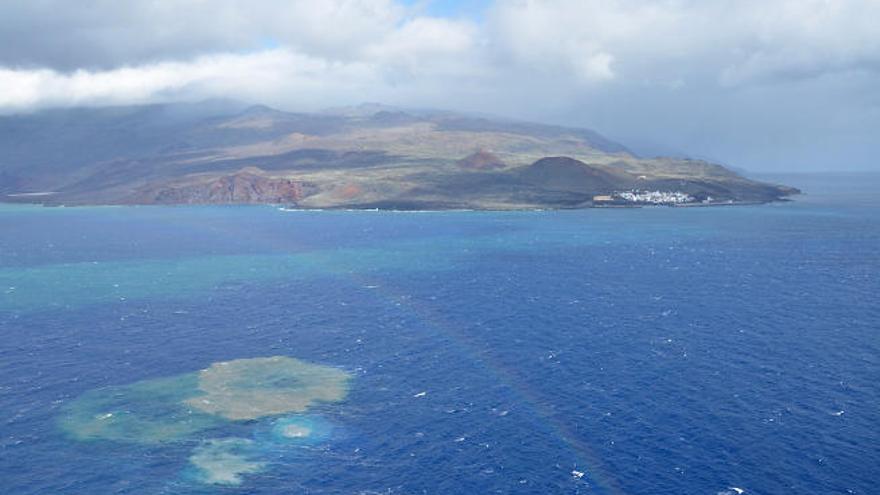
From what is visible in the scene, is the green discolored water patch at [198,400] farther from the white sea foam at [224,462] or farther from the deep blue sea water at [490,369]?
the white sea foam at [224,462]

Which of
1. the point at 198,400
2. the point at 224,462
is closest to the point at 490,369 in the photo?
the point at 198,400

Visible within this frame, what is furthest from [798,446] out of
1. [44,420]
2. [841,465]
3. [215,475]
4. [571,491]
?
[44,420]

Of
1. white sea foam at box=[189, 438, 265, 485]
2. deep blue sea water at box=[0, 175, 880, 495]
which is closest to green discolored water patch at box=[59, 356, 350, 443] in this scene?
deep blue sea water at box=[0, 175, 880, 495]

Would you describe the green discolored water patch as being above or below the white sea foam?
above

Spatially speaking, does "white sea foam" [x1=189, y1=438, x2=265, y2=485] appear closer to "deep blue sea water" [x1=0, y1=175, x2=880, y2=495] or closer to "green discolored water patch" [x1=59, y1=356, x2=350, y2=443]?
"deep blue sea water" [x1=0, y1=175, x2=880, y2=495]

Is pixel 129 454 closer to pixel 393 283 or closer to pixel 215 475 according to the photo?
pixel 215 475

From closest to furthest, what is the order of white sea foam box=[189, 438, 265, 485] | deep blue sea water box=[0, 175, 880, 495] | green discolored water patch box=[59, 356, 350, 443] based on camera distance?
1. white sea foam box=[189, 438, 265, 485]
2. deep blue sea water box=[0, 175, 880, 495]
3. green discolored water patch box=[59, 356, 350, 443]

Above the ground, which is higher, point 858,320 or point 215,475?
point 858,320

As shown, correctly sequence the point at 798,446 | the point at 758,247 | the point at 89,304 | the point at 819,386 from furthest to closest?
1. the point at 758,247
2. the point at 89,304
3. the point at 819,386
4. the point at 798,446
